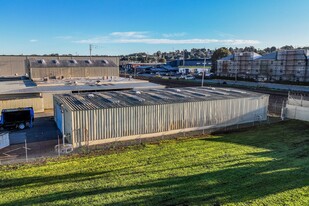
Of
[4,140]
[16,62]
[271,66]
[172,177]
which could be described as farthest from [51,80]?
[271,66]

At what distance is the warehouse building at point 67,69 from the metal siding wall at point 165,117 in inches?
1477

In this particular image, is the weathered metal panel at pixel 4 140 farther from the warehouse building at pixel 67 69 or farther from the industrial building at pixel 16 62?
the industrial building at pixel 16 62

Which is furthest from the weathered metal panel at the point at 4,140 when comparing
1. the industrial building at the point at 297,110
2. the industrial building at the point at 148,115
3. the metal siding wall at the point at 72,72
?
the metal siding wall at the point at 72,72

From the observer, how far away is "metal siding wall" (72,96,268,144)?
21.2 meters

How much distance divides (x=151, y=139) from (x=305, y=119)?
18423 millimetres

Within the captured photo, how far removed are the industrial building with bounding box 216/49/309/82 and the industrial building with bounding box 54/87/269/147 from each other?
56.1 metres

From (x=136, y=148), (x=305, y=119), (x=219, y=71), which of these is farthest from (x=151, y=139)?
(x=219, y=71)

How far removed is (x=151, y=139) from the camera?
22.8m

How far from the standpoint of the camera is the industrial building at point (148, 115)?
69.1 ft

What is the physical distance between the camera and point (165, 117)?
952 inches

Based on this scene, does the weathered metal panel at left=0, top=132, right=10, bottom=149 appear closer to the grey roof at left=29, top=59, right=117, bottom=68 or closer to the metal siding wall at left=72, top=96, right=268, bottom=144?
the metal siding wall at left=72, top=96, right=268, bottom=144

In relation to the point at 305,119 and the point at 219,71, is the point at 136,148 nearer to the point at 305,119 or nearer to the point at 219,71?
the point at 305,119

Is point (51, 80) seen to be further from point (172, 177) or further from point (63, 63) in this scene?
point (172, 177)

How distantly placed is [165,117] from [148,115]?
5.72ft
